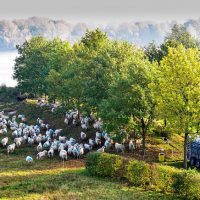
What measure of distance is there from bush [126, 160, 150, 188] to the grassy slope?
37.8 inches

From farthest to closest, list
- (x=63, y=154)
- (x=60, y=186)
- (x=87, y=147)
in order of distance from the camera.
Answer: (x=87, y=147)
(x=63, y=154)
(x=60, y=186)

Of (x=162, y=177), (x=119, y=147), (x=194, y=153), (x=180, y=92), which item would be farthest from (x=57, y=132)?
(x=162, y=177)

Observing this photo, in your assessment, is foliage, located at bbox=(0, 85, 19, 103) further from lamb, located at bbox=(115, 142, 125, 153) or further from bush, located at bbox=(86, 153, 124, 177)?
bush, located at bbox=(86, 153, 124, 177)

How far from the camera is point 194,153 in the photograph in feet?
137

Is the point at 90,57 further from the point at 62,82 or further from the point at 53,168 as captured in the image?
the point at 53,168

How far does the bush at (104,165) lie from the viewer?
115 ft

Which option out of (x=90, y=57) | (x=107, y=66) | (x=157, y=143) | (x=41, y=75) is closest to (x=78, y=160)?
(x=157, y=143)

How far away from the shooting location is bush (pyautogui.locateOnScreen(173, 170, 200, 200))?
28.7 metres

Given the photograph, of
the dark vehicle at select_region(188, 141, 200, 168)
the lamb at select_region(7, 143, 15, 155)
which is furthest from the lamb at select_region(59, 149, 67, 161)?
the dark vehicle at select_region(188, 141, 200, 168)

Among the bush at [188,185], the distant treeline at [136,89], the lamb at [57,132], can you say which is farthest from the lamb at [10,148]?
the bush at [188,185]

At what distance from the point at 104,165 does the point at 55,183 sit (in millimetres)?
4929

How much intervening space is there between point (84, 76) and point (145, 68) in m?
17.8

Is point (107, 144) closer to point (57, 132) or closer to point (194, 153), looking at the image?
point (194, 153)

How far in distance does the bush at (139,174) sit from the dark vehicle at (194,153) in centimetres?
1058
